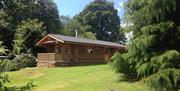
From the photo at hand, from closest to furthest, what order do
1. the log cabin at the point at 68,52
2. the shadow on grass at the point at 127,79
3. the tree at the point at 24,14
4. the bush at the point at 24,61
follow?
the shadow on grass at the point at 127,79 → the log cabin at the point at 68,52 → the bush at the point at 24,61 → the tree at the point at 24,14

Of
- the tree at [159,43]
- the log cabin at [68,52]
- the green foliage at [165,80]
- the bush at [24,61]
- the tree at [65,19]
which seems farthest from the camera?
the tree at [65,19]

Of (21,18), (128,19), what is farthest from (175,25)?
(21,18)

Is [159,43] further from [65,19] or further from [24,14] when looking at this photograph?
[65,19]

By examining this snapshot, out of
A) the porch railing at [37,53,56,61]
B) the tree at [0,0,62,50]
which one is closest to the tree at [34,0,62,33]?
the tree at [0,0,62,50]

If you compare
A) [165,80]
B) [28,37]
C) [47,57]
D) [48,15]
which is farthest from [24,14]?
[165,80]

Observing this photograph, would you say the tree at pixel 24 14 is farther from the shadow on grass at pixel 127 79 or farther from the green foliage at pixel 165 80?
the green foliage at pixel 165 80

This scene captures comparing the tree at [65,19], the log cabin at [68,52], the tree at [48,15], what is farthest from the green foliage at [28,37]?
the tree at [65,19]

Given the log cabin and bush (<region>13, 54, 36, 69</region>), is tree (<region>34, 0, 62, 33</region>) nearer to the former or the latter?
the log cabin

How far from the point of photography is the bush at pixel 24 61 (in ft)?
119

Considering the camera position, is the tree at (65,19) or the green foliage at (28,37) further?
the tree at (65,19)

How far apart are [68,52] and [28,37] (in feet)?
23.8

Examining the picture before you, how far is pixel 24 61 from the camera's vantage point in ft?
121

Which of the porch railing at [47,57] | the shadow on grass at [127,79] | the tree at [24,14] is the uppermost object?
the tree at [24,14]

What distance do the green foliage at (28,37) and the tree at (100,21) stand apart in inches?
1704
